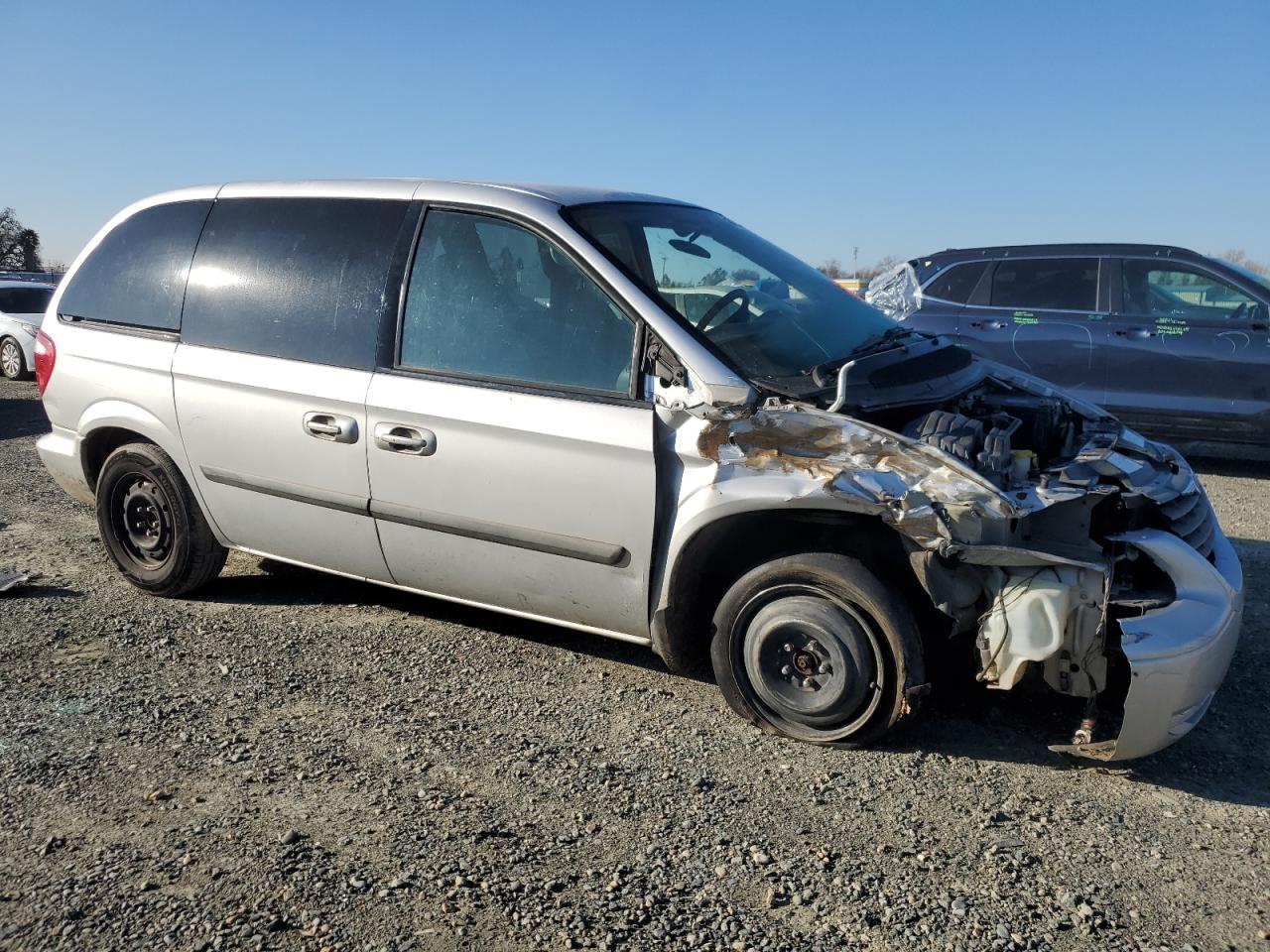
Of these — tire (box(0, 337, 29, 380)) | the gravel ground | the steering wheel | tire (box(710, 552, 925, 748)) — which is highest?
the steering wheel

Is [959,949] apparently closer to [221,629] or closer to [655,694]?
[655,694]

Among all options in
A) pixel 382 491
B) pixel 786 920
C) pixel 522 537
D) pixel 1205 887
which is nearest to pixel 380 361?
pixel 382 491

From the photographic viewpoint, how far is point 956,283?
8.98 meters

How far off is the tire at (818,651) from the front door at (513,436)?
0.37 m

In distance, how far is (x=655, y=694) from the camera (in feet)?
13.1

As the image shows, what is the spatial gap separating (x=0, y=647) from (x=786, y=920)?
3531 millimetres

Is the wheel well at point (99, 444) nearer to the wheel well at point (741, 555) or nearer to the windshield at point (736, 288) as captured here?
the windshield at point (736, 288)

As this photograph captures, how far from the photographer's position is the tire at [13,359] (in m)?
14.9

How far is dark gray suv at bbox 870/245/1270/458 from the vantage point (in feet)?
25.7

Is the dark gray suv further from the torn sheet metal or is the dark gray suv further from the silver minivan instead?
the torn sheet metal

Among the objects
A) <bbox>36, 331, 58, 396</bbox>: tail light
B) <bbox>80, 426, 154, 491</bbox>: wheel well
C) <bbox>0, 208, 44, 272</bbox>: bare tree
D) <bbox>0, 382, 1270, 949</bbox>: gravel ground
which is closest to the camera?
<bbox>0, 382, 1270, 949</bbox>: gravel ground

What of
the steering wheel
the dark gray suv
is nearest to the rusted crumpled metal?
the steering wheel

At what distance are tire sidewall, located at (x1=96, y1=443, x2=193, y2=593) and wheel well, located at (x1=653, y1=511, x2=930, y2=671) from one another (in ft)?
7.93

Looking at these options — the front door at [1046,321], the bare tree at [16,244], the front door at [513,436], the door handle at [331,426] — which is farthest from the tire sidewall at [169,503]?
the bare tree at [16,244]
